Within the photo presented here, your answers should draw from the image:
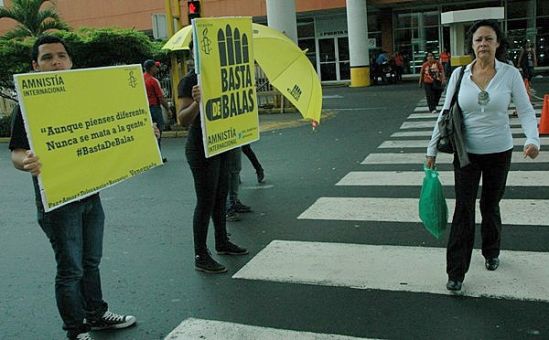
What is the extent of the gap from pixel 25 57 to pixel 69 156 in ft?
48.9

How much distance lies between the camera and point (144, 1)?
3609cm

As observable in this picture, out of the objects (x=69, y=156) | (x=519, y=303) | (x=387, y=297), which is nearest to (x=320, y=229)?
(x=387, y=297)

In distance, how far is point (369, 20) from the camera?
115ft

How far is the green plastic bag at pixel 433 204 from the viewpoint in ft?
14.9

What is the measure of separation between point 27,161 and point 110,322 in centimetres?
138

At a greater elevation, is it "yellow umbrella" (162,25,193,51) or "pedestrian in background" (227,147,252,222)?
"yellow umbrella" (162,25,193,51)

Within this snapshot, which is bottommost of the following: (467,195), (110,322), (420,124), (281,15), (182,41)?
(420,124)

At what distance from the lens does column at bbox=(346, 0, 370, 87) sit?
29.1 m

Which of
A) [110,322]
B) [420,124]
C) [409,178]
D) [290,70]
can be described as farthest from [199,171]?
[420,124]

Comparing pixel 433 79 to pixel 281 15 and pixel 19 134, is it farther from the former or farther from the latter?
pixel 19 134

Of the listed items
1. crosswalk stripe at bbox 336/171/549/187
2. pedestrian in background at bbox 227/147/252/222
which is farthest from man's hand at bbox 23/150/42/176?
crosswalk stripe at bbox 336/171/549/187

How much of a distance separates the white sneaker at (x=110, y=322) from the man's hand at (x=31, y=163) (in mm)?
1245

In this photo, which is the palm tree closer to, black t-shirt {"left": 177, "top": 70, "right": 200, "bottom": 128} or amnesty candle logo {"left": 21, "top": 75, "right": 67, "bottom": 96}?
black t-shirt {"left": 177, "top": 70, "right": 200, "bottom": 128}

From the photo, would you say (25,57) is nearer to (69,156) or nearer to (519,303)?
(69,156)
